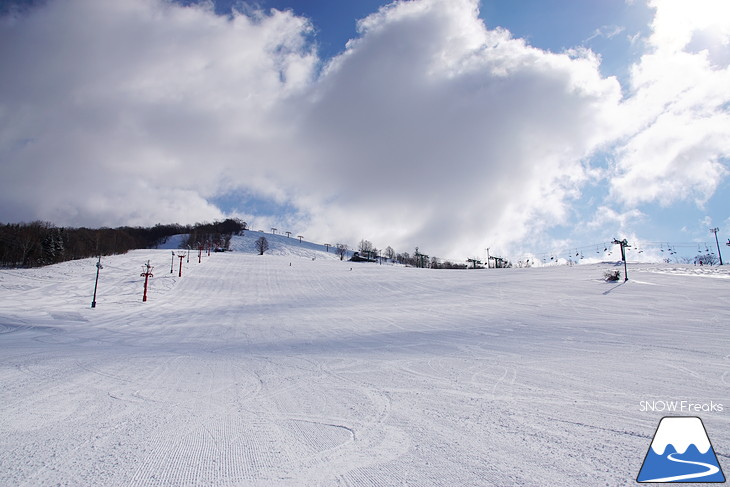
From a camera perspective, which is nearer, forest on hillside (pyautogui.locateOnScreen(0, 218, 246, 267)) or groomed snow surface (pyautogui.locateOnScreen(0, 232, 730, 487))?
groomed snow surface (pyautogui.locateOnScreen(0, 232, 730, 487))

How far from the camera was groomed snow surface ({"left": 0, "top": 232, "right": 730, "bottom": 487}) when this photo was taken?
3.08 metres

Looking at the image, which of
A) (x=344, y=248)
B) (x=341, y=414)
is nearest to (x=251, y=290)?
(x=341, y=414)

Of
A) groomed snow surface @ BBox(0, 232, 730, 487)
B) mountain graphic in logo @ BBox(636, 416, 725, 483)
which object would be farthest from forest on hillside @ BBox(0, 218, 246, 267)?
mountain graphic in logo @ BBox(636, 416, 725, 483)

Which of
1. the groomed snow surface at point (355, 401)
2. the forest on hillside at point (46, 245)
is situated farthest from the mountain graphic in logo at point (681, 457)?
the forest on hillside at point (46, 245)

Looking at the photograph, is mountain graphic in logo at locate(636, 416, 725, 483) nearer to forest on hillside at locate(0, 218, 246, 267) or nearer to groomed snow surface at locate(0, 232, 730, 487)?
groomed snow surface at locate(0, 232, 730, 487)

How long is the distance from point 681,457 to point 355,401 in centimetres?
376

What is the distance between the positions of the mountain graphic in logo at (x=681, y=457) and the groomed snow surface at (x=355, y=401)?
0.14 metres

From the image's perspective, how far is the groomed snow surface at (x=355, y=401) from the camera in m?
3.08

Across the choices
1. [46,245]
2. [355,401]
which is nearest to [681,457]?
[355,401]

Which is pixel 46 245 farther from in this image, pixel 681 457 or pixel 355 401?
pixel 681 457

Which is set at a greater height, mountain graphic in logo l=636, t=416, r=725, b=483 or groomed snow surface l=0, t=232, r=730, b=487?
mountain graphic in logo l=636, t=416, r=725, b=483

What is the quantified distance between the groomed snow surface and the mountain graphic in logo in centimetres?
14

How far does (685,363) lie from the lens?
24.2ft

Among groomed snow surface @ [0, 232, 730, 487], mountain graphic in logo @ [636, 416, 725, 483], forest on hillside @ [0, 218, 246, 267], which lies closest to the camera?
mountain graphic in logo @ [636, 416, 725, 483]
